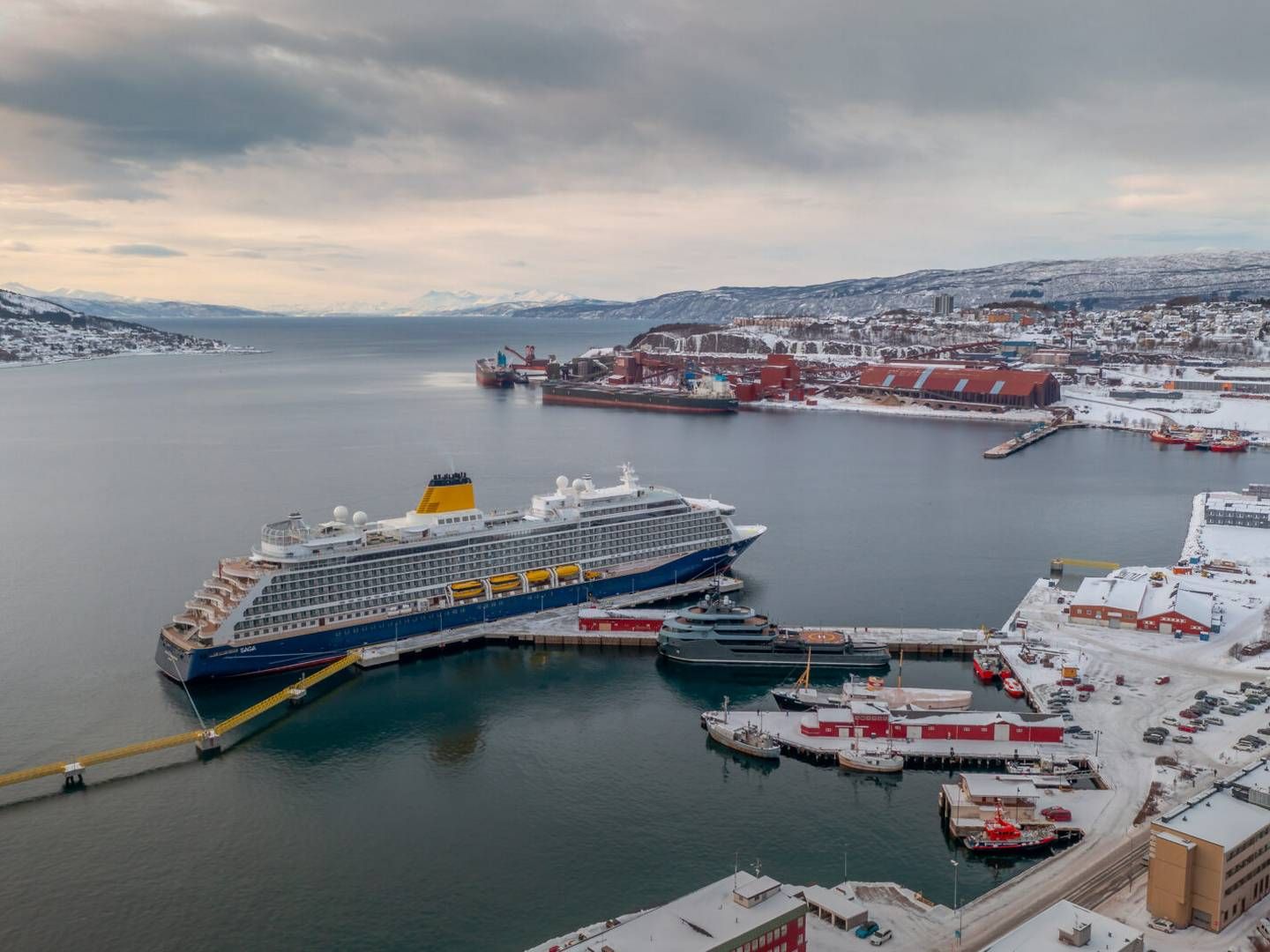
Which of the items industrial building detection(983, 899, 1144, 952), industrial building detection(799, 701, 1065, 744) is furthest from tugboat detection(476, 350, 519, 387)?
industrial building detection(983, 899, 1144, 952)

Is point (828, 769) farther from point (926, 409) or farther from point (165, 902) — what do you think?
point (926, 409)

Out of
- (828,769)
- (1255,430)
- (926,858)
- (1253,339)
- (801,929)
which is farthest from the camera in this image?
(1253,339)

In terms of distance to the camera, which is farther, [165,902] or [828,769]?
[828,769]

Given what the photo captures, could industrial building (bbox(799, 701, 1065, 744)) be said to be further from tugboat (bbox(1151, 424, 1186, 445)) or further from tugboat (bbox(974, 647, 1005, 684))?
tugboat (bbox(1151, 424, 1186, 445))

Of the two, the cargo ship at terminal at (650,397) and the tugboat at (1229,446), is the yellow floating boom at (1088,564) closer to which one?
the tugboat at (1229,446)

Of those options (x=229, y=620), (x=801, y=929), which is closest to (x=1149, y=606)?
(x=801, y=929)

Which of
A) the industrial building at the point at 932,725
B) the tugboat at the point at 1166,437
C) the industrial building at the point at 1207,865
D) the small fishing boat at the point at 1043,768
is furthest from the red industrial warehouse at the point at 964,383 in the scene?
the industrial building at the point at 1207,865
